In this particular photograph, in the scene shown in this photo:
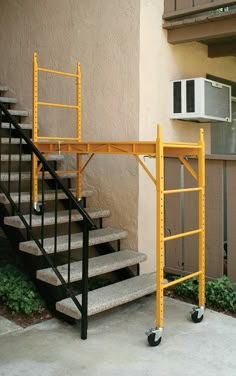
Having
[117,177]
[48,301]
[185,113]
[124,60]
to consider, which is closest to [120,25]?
[124,60]

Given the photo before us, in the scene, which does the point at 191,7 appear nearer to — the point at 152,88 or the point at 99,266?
the point at 152,88

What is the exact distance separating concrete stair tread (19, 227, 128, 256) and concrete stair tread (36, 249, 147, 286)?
0.17 m

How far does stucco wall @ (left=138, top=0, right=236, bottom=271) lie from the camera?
15.6 feet

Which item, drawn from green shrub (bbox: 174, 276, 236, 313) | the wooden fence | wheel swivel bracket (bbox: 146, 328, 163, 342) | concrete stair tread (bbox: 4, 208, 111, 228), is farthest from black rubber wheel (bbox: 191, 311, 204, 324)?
concrete stair tread (bbox: 4, 208, 111, 228)

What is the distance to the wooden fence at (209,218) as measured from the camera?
445cm

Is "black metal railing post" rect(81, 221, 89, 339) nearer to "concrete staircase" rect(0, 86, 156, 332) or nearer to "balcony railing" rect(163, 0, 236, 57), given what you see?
"concrete staircase" rect(0, 86, 156, 332)

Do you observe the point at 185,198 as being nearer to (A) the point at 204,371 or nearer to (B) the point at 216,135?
(B) the point at 216,135

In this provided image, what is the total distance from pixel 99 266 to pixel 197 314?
1035 mm

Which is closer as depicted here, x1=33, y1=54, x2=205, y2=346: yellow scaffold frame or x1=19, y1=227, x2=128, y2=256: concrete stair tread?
x1=33, y1=54, x2=205, y2=346: yellow scaffold frame

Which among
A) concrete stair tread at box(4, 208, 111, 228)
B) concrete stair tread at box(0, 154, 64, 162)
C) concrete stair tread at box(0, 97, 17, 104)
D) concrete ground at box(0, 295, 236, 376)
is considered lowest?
concrete ground at box(0, 295, 236, 376)

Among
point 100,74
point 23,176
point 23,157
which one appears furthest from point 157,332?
point 100,74

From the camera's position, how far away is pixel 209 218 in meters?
4.63

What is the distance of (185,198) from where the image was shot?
15.8ft

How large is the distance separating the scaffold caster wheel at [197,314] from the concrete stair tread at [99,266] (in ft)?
2.92
